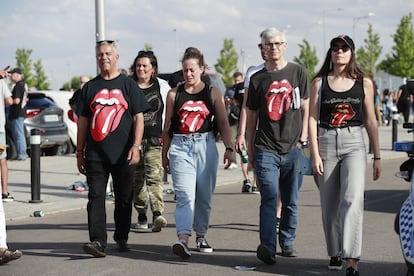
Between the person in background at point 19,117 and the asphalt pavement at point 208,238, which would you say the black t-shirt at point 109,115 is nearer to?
the asphalt pavement at point 208,238

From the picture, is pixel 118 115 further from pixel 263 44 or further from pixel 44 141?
pixel 44 141

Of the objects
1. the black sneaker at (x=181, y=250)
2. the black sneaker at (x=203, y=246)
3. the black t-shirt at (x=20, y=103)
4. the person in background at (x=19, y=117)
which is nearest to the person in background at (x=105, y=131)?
the black sneaker at (x=181, y=250)

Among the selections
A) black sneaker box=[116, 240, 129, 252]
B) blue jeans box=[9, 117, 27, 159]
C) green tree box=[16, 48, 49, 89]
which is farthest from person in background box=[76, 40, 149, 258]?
green tree box=[16, 48, 49, 89]

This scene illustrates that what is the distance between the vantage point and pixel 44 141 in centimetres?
2044

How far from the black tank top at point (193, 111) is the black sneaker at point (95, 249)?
1287mm

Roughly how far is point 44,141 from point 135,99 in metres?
12.8

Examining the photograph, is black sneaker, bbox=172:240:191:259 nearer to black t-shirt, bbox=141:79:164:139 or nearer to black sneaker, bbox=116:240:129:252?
black sneaker, bbox=116:240:129:252

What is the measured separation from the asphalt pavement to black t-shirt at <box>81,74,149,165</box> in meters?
0.97

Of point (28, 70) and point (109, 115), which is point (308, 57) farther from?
point (109, 115)

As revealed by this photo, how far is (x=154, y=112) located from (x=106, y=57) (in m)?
1.89

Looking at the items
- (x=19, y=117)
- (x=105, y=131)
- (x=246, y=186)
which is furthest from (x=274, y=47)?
(x=19, y=117)

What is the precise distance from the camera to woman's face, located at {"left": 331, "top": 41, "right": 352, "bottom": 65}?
6.84 meters

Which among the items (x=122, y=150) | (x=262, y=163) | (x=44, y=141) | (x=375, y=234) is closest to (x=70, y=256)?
(x=122, y=150)

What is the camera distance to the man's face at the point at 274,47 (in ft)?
24.4
